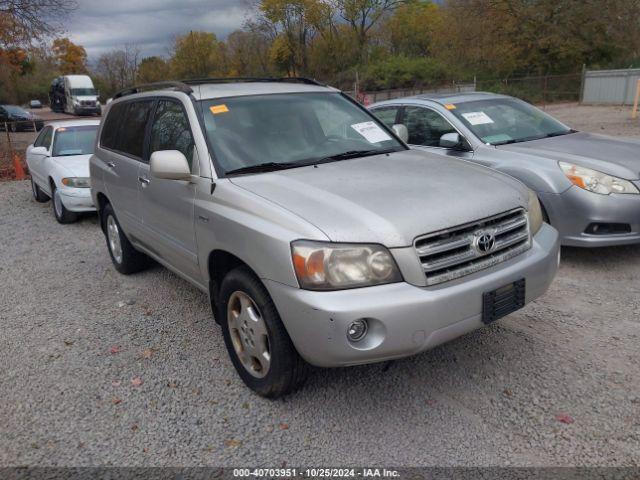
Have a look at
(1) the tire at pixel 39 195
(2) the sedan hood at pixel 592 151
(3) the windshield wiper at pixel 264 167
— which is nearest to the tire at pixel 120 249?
(3) the windshield wiper at pixel 264 167

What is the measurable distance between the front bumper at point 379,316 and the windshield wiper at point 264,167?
96cm

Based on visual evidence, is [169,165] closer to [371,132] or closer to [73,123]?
[371,132]

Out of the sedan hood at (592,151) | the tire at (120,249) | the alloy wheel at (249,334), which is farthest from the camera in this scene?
the tire at (120,249)

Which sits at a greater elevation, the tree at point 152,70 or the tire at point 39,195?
the tree at point 152,70

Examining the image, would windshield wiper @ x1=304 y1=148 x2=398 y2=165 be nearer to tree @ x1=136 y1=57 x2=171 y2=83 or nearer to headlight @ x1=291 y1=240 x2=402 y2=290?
headlight @ x1=291 y1=240 x2=402 y2=290

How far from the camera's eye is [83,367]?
387 cm

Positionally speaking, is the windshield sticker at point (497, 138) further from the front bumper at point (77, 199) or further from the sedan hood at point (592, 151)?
the front bumper at point (77, 199)

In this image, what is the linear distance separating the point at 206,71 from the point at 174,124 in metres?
73.9

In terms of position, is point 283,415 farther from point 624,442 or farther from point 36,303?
point 36,303

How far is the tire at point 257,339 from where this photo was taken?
9.91ft

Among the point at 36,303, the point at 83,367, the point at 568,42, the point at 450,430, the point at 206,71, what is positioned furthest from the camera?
the point at 206,71

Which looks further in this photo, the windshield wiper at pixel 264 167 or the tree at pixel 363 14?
the tree at pixel 363 14

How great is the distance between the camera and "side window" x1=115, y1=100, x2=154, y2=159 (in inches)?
184

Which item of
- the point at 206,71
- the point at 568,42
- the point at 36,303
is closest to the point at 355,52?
the point at 206,71
